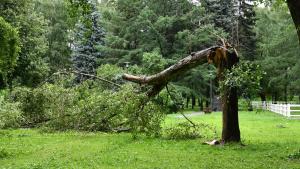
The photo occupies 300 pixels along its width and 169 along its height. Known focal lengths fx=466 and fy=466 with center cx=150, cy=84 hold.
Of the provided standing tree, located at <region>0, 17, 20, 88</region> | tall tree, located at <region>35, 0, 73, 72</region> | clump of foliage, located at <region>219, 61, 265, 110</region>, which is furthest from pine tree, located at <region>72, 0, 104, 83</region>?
clump of foliage, located at <region>219, 61, 265, 110</region>

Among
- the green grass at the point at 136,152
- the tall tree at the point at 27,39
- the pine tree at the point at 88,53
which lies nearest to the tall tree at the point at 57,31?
the pine tree at the point at 88,53

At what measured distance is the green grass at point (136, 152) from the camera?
11875 mm

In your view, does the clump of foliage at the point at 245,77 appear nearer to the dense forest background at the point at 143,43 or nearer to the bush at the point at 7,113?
the bush at the point at 7,113

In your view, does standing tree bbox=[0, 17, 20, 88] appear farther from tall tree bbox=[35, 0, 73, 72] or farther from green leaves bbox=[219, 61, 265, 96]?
tall tree bbox=[35, 0, 73, 72]

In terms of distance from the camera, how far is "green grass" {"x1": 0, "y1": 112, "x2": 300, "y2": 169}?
11.9m

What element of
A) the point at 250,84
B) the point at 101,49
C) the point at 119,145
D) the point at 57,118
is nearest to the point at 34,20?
the point at 101,49

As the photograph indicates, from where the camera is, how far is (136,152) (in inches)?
569

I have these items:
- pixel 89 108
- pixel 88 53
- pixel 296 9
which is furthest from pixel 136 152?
pixel 88 53

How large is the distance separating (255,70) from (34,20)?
2899 centimetres

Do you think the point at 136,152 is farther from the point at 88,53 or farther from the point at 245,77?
the point at 88,53

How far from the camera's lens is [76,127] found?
19.9 m

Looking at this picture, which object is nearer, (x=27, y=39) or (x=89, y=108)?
(x=89, y=108)

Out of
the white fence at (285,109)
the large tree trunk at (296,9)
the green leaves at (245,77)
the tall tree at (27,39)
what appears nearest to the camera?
the large tree trunk at (296,9)

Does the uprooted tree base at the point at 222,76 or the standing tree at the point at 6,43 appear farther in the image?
the uprooted tree base at the point at 222,76
